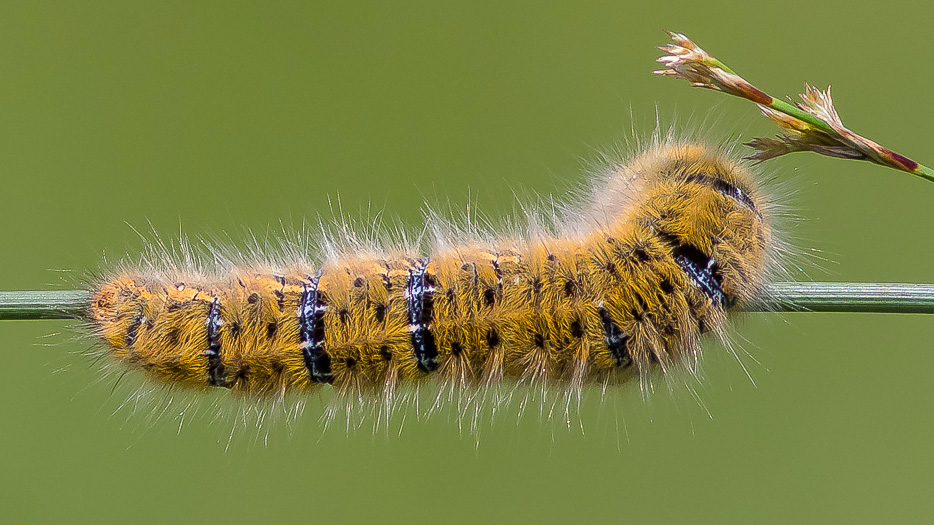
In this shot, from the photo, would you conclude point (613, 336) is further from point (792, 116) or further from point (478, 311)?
point (792, 116)

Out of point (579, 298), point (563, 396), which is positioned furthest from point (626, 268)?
point (563, 396)

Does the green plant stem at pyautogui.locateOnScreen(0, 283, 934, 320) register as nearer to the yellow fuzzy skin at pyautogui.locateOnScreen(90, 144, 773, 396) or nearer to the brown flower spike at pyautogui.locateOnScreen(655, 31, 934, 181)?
the yellow fuzzy skin at pyautogui.locateOnScreen(90, 144, 773, 396)

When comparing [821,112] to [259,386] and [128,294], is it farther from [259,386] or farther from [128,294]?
[128,294]

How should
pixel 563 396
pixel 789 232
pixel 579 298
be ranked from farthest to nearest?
1. pixel 789 232
2. pixel 563 396
3. pixel 579 298

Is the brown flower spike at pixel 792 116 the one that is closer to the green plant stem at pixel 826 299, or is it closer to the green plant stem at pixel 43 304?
the green plant stem at pixel 826 299

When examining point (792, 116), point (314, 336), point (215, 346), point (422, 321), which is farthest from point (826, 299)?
point (215, 346)

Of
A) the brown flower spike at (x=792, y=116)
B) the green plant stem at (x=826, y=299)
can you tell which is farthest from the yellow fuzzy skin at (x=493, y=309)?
the brown flower spike at (x=792, y=116)
